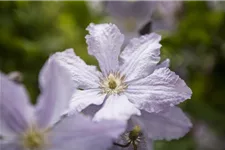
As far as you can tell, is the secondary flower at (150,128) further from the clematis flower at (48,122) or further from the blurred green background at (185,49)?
the blurred green background at (185,49)

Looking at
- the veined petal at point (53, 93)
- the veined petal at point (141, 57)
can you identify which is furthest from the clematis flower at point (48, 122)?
the veined petal at point (141, 57)

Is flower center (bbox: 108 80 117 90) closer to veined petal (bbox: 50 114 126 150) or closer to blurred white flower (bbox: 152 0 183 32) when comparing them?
veined petal (bbox: 50 114 126 150)

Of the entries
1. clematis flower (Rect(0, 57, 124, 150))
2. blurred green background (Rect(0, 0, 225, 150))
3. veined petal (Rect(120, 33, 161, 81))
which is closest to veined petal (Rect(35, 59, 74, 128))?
clematis flower (Rect(0, 57, 124, 150))

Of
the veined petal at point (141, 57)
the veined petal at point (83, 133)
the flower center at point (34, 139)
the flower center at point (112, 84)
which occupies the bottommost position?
the veined petal at point (83, 133)

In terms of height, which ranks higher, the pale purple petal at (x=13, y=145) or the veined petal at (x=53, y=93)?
the veined petal at (x=53, y=93)

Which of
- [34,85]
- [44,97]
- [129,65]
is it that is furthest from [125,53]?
[34,85]

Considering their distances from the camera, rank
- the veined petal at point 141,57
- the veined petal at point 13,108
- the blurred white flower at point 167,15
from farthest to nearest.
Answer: the blurred white flower at point 167,15 → the veined petal at point 141,57 → the veined petal at point 13,108

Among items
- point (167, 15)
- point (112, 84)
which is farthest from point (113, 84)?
point (167, 15)
